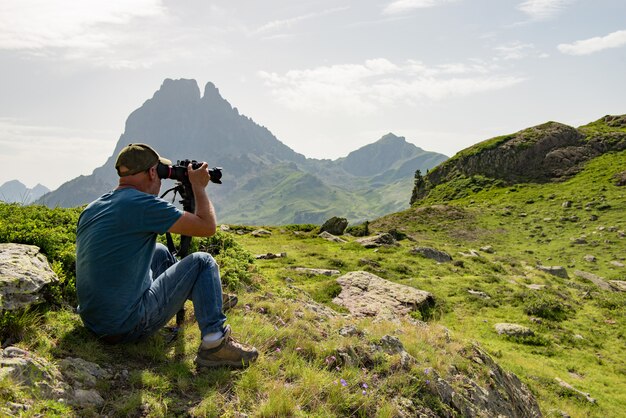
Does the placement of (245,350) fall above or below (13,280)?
below

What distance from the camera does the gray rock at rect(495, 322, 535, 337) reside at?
17.2 meters

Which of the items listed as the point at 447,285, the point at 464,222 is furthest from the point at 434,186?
the point at 447,285

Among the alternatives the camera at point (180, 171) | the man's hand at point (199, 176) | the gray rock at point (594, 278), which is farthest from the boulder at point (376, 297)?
the gray rock at point (594, 278)

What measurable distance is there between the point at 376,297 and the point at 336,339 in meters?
10.1

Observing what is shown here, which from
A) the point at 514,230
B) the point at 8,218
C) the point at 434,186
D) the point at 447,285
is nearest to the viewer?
the point at 8,218

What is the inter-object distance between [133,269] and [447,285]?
19709 mm

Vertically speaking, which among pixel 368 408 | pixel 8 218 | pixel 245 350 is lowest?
pixel 368 408

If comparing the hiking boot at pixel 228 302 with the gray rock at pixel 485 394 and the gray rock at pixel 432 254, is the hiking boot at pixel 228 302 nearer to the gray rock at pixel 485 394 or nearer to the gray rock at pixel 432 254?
the gray rock at pixel 485 394

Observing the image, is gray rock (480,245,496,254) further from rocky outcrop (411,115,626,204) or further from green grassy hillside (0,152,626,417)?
rocky outcrop (411,115,626,204)

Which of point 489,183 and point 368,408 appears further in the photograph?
point 489,183

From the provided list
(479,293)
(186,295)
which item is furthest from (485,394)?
(479,293)

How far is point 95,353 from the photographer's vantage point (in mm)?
6391

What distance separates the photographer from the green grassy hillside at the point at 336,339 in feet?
19.5

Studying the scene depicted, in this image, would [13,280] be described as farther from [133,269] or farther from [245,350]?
[245,350]
